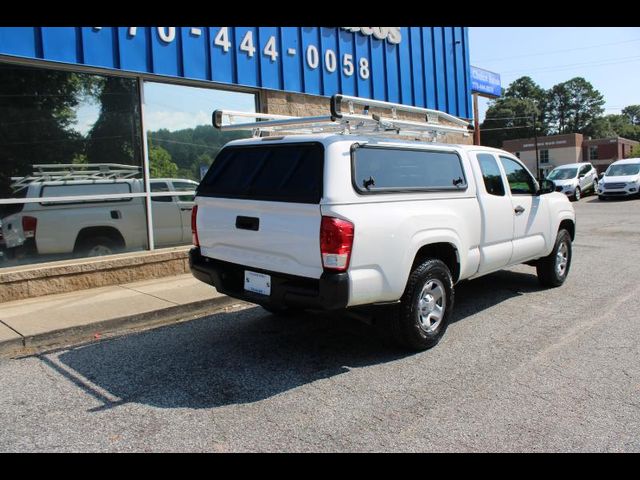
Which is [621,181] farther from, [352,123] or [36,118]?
[36,118]

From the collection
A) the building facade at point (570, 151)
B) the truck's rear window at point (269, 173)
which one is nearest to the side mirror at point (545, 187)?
Answer: the truck's rear window at point (269, 173)

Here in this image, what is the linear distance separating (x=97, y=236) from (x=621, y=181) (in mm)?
22463

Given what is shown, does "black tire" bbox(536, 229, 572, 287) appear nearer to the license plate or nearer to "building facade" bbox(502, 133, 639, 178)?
the license plate

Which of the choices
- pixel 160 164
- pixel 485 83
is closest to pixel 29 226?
pixel 160 164

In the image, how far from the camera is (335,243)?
4016 millimetres

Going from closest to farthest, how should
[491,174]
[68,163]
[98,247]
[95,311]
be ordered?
[491,174], [95,311], [68,163], [98,247]

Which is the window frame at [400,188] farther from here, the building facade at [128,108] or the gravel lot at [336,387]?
the building facade at [128,108]

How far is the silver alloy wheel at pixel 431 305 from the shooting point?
4801 millimetres

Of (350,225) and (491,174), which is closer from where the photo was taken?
(350,225)

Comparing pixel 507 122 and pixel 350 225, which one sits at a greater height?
pixel 507 122

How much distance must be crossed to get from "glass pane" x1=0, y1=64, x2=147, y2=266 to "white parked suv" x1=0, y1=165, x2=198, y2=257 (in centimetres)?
1

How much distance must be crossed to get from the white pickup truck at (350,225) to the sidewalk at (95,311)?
1373 millimetres
